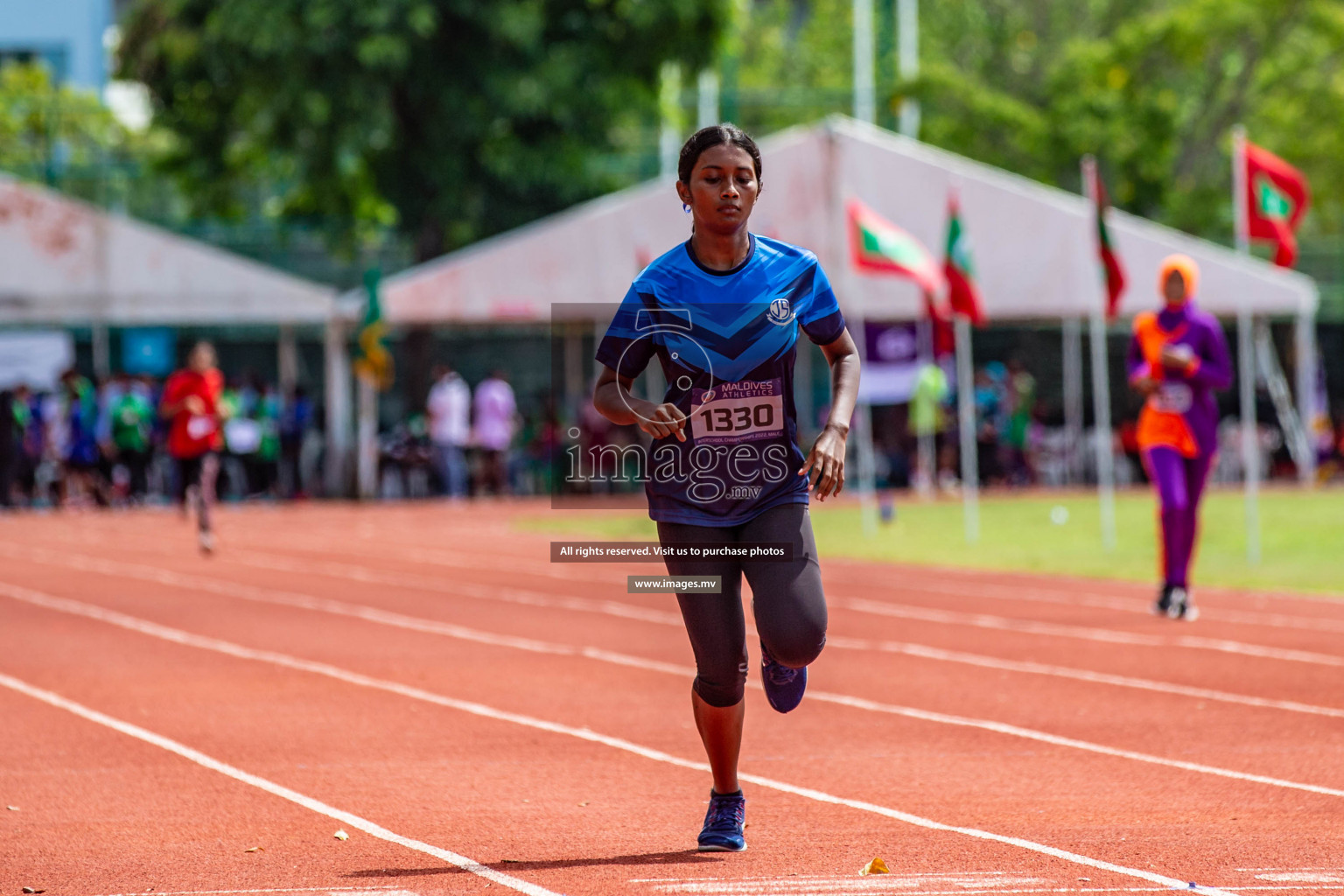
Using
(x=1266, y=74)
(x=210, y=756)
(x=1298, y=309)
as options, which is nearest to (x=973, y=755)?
(x=210, y=756)

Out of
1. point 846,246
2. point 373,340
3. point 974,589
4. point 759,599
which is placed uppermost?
point 846,246

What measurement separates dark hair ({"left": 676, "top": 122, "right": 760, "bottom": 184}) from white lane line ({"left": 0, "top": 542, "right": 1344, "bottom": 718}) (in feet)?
13.5

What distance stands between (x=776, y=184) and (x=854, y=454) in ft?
18.2

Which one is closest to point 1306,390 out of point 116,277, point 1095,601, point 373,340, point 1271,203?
point 1271,203

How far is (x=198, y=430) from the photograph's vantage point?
17422mm

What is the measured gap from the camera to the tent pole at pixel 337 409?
1058 inches

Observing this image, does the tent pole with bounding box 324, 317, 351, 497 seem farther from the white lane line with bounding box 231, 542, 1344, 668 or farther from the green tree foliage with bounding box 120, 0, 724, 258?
the white lane line with bounding box 231, 542, 1344, 668

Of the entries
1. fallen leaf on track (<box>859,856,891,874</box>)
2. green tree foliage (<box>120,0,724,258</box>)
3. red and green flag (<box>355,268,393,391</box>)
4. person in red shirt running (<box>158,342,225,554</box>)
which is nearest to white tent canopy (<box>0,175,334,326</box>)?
red and green flag (<box>355,268,393,391</box>)

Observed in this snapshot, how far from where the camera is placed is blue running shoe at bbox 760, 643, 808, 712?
17.8 ft

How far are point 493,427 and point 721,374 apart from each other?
2163 cm

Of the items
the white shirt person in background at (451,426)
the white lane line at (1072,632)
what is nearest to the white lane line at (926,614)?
the white lane line at (1072,632)

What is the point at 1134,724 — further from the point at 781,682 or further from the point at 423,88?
the point at 423,88

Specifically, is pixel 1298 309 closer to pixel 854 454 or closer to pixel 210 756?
pixel 854 454

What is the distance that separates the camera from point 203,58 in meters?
30.0
